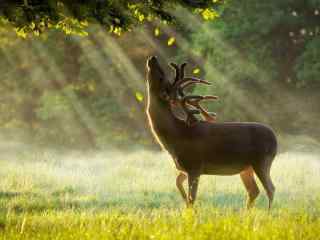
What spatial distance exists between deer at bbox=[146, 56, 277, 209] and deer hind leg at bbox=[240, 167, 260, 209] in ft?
0.05

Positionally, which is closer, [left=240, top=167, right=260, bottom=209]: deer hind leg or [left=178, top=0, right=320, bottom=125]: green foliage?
[left=240, top=167, right=260, bottom=209]: deer hind leg

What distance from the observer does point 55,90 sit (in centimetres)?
3412

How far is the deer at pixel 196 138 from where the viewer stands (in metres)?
8.85

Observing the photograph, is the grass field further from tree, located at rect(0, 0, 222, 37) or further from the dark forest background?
the dark forest background

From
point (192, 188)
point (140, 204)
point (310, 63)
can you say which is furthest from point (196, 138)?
point (310, 63)

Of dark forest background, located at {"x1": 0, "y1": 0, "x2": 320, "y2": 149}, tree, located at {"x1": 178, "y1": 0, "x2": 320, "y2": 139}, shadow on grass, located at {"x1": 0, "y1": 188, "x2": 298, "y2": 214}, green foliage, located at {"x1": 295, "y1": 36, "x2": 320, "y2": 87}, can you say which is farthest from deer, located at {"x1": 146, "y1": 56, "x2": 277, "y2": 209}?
green foliage, located at {"x1": 295, "y1": 36, "x2": 320, "y2": 87}

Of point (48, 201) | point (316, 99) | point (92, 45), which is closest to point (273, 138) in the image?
point (48, 201)

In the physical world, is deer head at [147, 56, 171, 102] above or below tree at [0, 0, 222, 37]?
below

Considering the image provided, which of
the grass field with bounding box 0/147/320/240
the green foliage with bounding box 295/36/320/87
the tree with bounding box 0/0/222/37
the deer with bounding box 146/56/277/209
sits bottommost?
the grass field with bounding box 0/147/320/240

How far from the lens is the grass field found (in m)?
6.70

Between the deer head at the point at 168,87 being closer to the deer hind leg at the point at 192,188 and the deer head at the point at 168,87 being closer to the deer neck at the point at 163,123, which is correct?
the deer neck at the point at 163,123

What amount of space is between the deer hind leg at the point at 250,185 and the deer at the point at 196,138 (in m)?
0.02

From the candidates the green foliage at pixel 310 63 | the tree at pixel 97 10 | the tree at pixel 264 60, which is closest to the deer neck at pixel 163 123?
the tree at pixel 97 10

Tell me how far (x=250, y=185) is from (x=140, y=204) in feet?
9.04
